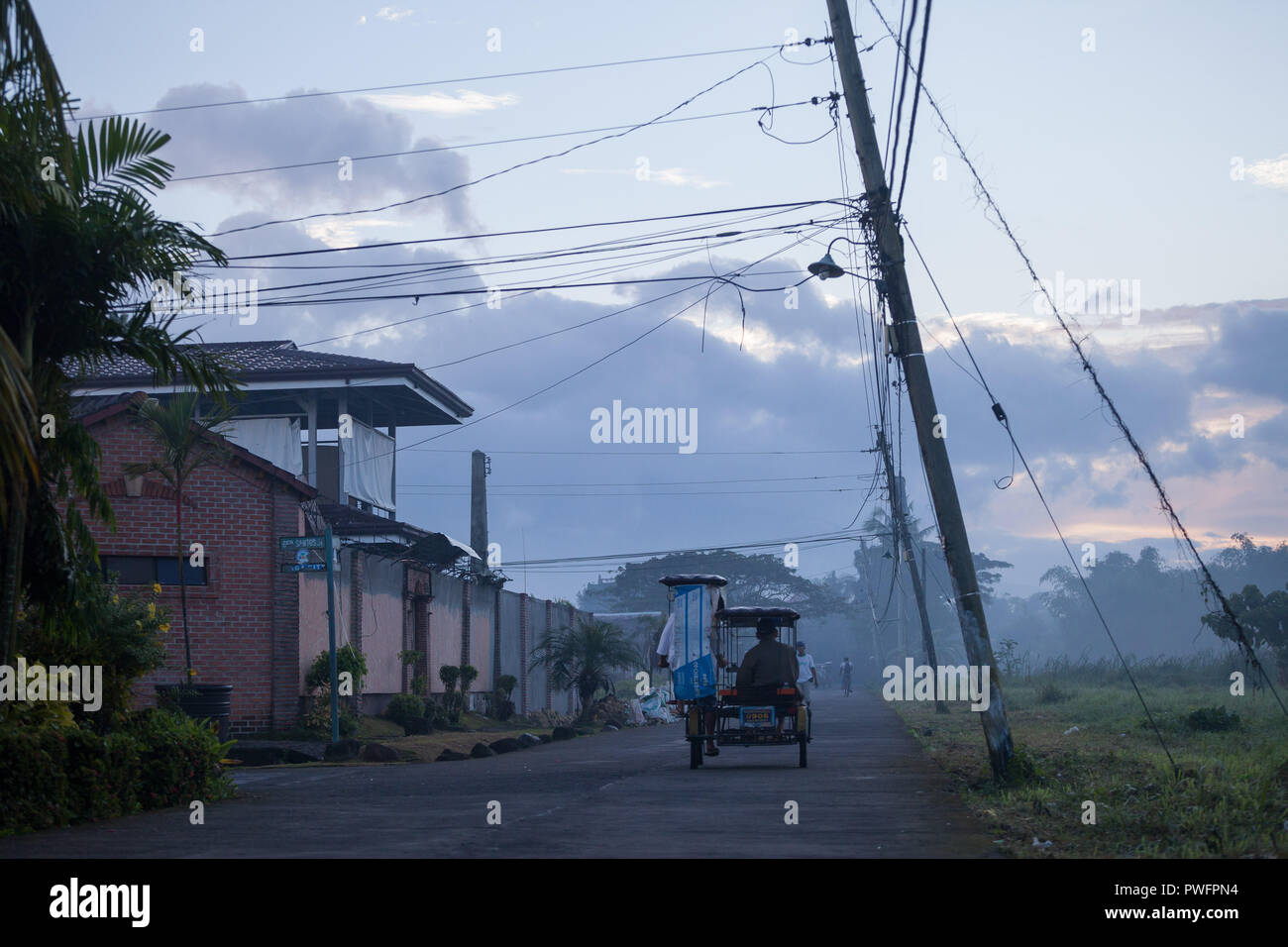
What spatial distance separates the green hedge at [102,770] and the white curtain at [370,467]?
19.3m

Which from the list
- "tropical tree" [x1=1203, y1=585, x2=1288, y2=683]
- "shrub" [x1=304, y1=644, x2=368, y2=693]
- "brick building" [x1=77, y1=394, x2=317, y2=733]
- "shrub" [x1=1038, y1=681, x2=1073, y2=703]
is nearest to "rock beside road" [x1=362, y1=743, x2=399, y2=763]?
"shrub" [x1=304, y1=644, x2=368, y2=693]

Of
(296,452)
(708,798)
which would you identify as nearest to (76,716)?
(708,798)

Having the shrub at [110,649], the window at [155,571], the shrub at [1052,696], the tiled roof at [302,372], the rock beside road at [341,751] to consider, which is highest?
the tiled roof at [302,372]

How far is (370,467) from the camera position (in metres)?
34.9

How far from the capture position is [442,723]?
30.3 m

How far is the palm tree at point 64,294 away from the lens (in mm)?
10766

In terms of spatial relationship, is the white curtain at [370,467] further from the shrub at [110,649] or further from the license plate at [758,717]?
the shrub at [110,649]

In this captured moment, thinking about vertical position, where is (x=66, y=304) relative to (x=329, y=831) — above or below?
above

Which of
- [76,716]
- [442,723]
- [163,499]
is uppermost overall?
[163,499]

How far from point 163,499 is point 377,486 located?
35.8ft

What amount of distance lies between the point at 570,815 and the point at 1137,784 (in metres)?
5.57

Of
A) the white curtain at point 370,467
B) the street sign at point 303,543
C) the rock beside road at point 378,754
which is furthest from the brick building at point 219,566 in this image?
the white curtain at point 370,467
